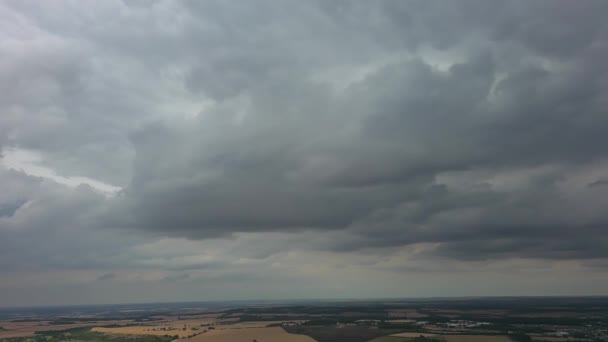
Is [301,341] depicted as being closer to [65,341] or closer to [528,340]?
[528,340]

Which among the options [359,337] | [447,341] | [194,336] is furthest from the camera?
[194,336]

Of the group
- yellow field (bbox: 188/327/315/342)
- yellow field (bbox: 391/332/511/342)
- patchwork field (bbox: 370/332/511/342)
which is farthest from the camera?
yellow field (bbox: 188/327/315/342)

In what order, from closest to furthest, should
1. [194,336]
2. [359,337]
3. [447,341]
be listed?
[447,341] → [359,337] → [194,336]

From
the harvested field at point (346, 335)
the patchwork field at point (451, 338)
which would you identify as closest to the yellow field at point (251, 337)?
the harvested field at point (346, 335)

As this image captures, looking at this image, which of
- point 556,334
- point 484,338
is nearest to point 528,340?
point 484,338

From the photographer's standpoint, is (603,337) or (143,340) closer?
(603,337)

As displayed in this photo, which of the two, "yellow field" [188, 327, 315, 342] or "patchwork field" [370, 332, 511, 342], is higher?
"patchwork field" [370, 332, 511, 342]

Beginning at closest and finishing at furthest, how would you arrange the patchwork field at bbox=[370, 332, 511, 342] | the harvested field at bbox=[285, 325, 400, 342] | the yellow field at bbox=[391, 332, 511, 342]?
the yellow field at bbox=[391, 332, 511, 342]
the patchwork field at bbox=[370, 332, 511, 342]
the harvested field at bbox=[285, 325, 400, 342]

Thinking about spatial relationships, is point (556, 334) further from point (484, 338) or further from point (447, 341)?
point (447, 341)

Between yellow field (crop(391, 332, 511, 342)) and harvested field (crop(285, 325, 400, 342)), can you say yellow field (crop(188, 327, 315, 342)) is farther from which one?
yellow field (crop(391, 332, 511, 342))

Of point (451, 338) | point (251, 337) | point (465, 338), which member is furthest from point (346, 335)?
point (465, 338)

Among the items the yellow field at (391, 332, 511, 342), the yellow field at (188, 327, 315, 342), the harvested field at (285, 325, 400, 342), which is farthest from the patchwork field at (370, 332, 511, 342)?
the yellow field at (188, 327, 315, 342)
